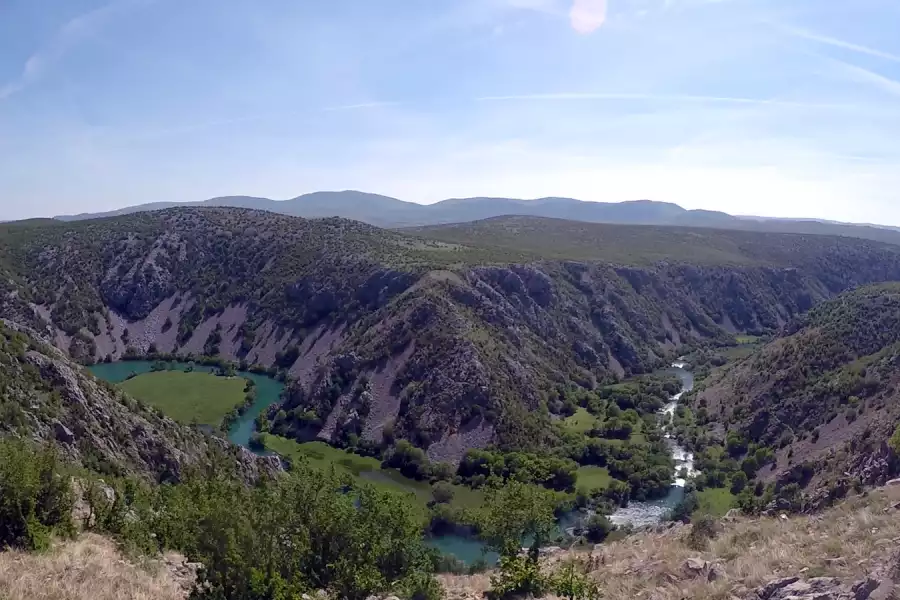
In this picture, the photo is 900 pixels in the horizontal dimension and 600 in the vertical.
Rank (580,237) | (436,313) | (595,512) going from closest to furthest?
1. (595,512)
2. (436,313)
3. (580,237)

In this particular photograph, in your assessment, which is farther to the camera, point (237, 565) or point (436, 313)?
point (436, 313)

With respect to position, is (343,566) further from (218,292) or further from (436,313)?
(218,292)

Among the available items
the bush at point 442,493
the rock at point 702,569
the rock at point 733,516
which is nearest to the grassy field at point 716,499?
the bush at point 442,493

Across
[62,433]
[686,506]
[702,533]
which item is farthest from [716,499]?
[62,433]

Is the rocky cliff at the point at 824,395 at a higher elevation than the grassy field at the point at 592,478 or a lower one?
higher

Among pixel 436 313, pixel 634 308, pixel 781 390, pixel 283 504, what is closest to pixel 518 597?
pixel 283 504

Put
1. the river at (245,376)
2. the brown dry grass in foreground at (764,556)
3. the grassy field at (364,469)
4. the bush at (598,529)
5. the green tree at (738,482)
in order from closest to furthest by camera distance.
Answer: the brown dry grass in foreground at (764,556), the bush at (598,529), the green tree at (738,482), the grassy field at (364,469), the river at (245,376)

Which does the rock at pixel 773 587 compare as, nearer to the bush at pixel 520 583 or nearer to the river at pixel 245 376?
the bush at pixel 520 583
